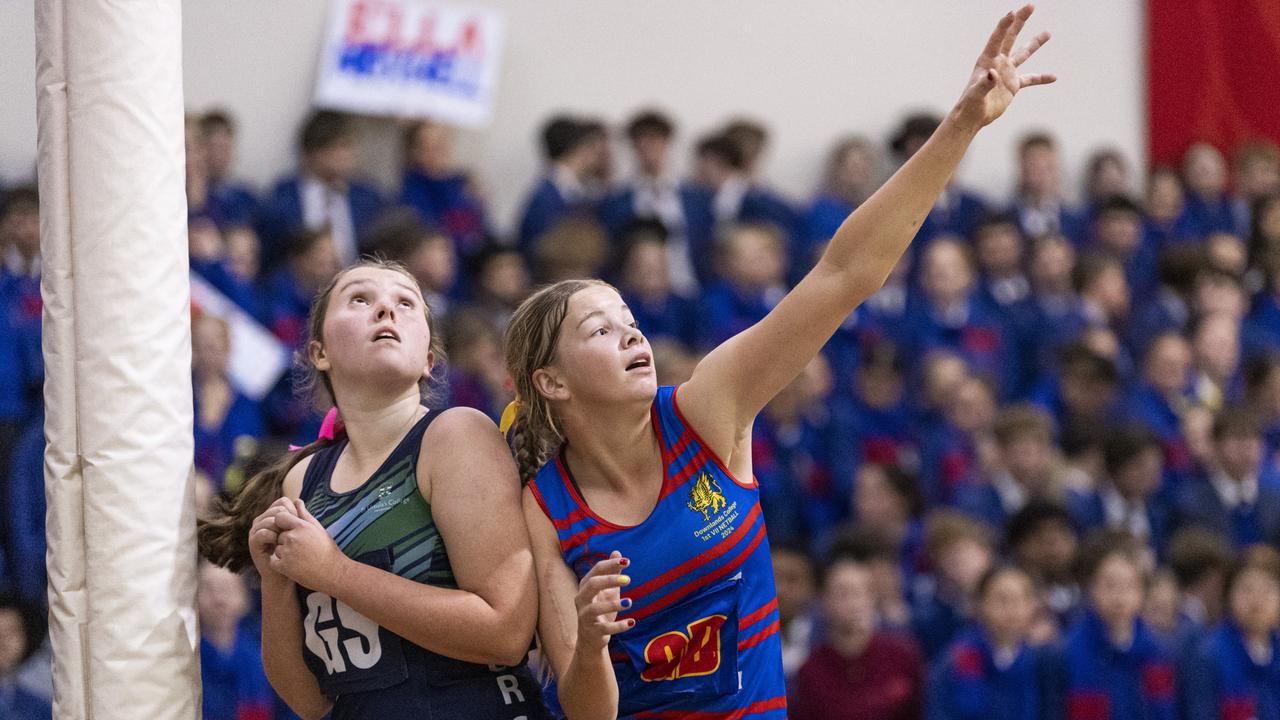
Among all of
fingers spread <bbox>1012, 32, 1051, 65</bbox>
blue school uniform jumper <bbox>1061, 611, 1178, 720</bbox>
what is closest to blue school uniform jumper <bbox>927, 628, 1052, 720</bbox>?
blue school uniform jumper <bbox>1061, 611, 1178, 720</bbox>

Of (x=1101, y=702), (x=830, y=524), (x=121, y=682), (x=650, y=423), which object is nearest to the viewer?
(x=121, y=682)

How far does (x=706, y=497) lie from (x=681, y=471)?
66 mm

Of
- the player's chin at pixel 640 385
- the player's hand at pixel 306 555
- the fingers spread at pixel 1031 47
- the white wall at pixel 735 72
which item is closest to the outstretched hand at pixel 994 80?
the fingers spread at pixel 1031 47

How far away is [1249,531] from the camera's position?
7.45m

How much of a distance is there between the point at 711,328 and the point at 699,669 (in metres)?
4.97

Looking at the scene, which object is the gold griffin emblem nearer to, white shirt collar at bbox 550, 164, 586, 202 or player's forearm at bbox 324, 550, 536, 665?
player's forearm at bbox 324, 550, 536, 665

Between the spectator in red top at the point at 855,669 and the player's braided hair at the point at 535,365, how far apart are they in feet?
10.8

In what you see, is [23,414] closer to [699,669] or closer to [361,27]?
[361,27]

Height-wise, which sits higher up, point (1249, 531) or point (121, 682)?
point (121, 682)

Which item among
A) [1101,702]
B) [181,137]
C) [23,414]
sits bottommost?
[1101,702]

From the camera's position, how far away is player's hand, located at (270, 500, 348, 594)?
261 cm

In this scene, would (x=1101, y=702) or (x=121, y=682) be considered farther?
(x=1101, y=702)

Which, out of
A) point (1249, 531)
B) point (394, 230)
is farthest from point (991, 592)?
point (394, 230)

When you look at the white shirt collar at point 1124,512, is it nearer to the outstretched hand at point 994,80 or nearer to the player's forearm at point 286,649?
the outstretched hand at point 994,80
